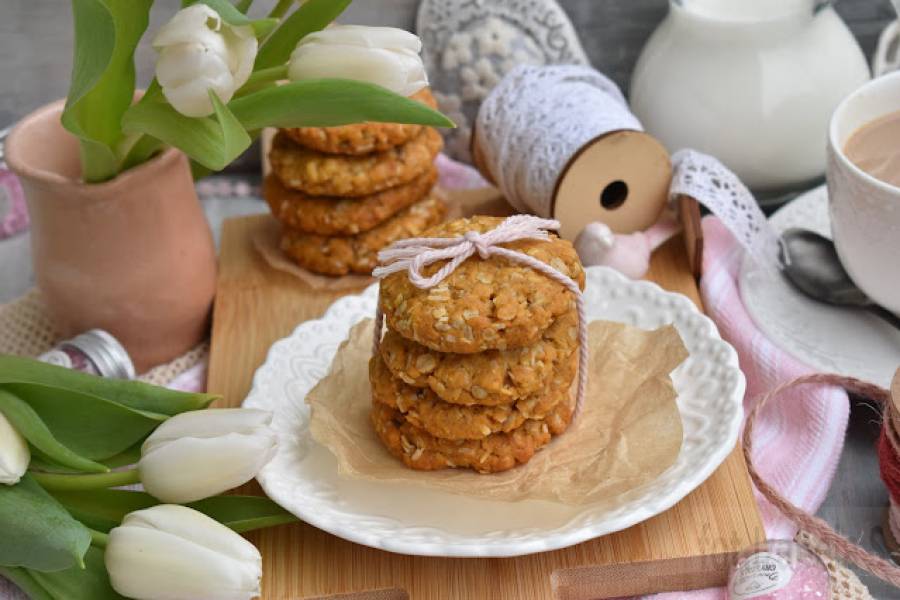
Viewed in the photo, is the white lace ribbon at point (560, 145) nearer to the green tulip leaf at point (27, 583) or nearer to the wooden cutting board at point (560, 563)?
the wooden cutting board at point (560, 563)

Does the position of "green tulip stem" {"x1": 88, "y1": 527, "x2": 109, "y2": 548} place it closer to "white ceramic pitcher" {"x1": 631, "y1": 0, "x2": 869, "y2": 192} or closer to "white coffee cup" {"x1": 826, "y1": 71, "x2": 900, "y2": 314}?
"white coffee cup" {"x1": 826, "y1": 71, "x2": 900, "y2": 314}

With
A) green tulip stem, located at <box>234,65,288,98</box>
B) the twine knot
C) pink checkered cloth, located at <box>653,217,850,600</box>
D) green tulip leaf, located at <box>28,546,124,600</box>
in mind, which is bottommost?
pink checkered cloth, located at <box>653,217,850,600</box>

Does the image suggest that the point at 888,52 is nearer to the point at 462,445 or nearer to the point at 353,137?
the point at 353,137

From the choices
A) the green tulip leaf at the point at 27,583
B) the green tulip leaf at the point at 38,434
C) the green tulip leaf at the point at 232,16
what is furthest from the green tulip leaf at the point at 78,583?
the green tulip leaf at the point at 232,16

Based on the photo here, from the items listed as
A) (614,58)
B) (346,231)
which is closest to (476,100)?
(614,58)

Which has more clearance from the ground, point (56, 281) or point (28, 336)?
point (56, 281)

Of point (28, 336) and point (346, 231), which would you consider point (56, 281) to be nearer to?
point (28, 336)

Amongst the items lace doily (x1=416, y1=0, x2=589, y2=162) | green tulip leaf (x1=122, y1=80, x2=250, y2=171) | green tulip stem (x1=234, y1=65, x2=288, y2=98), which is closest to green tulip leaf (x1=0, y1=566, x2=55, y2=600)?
green tulip leaf (x1=122, y1=80, x2=250, y2=171)
